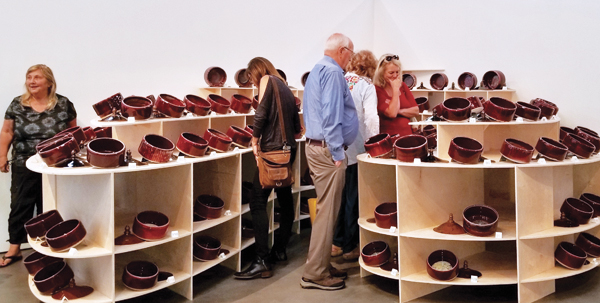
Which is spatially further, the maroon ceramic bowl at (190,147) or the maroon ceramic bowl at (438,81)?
the maroon ceramic bowl at (438,81)

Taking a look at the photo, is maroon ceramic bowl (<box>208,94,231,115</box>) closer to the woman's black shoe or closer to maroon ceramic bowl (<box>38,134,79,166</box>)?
the woman's black shoe

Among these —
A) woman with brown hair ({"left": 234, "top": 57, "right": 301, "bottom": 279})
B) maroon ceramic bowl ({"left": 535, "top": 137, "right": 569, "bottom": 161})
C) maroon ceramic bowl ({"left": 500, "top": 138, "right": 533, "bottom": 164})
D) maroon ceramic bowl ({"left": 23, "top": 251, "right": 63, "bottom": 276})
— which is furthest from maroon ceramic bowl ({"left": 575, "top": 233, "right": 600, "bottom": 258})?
maroon ceramic bowl ({"left": 23, "top": 251, "right": 63, "bottom": 276})

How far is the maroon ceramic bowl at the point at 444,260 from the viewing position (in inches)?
132

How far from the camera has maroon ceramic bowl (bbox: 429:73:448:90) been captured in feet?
21.2

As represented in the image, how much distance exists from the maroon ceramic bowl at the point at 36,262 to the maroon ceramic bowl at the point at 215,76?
2620 millimetres

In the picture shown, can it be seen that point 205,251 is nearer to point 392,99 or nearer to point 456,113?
point 392,99

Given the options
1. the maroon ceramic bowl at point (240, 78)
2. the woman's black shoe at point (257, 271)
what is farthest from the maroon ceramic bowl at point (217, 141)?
the maroon ceramic bowl at point (240, 78)

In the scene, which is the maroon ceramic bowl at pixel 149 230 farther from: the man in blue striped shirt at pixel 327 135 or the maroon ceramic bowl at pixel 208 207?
the man in blue striped shirt at pixel 327 135

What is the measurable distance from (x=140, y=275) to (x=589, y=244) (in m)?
3.06

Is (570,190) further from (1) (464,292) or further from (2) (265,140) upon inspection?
(2) (265,140)

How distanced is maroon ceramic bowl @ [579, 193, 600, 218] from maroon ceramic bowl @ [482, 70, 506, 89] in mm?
2076

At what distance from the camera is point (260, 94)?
3.77 meters

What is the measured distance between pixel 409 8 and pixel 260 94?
4.35 m

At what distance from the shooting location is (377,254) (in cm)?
364
